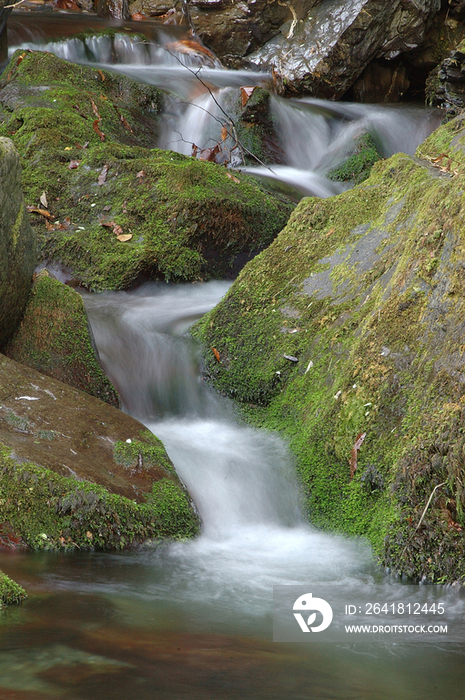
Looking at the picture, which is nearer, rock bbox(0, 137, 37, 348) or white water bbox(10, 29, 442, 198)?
rock bbox(0, 137, 37, 348)

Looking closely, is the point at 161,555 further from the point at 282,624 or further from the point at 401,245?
the point at 401,245

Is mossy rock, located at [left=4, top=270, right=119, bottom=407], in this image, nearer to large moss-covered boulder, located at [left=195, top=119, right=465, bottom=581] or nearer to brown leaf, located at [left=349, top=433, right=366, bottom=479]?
large moss-covered boulder, located at [left=195, top=119, right=465, bottom=581]

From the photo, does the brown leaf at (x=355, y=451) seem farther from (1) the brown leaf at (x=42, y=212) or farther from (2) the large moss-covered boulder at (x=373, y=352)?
(1) the brown leaf at (x=42, y=212)

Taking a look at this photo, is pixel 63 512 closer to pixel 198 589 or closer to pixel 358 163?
pixel 198 589

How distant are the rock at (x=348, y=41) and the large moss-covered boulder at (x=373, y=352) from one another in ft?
25.0

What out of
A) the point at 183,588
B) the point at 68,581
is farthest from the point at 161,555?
the point at 68,581

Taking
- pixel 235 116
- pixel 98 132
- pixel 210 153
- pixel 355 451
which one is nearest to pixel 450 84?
pixel 235 116

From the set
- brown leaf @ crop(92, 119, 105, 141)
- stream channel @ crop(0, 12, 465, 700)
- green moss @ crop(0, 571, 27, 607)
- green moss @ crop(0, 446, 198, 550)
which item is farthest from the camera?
brown leaf @ crop(92, 119, 105, 141)

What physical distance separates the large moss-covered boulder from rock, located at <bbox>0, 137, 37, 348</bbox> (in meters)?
1.47

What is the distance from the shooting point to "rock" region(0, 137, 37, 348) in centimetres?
452

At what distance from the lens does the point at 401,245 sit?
4.23m

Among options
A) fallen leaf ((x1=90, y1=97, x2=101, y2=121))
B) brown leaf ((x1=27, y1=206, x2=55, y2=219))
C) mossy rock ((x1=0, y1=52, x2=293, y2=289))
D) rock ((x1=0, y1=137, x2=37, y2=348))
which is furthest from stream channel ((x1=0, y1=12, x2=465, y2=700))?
fallen leaf ((x1=90, y1=97, x2=101, y2=121))

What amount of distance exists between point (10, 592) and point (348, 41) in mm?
12546

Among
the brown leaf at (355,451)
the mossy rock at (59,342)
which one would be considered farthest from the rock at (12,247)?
the brown leaf at (355,451)
